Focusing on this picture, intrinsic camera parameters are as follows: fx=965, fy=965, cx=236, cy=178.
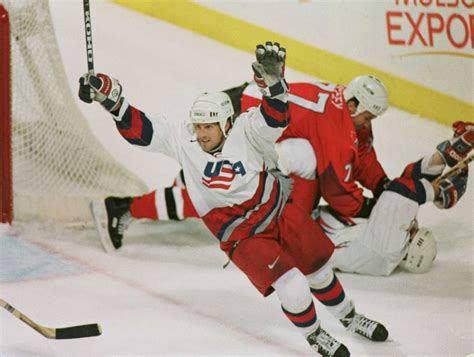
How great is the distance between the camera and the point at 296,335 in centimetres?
277

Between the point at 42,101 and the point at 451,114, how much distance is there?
1751 mm

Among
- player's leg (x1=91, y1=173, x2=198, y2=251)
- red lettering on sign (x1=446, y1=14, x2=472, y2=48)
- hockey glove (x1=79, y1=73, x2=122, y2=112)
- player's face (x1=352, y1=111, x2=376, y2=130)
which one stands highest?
red lettering on sign (x1=446, y1=14, x2=472, y2=48)

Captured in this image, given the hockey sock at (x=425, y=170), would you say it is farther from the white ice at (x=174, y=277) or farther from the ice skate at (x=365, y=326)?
the ice skate at (x=365, y=326)

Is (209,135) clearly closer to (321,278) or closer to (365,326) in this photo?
(321,278)

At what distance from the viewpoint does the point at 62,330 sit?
2578 mm

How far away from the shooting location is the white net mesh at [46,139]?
3.51 m

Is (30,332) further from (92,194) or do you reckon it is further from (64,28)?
(64,28)

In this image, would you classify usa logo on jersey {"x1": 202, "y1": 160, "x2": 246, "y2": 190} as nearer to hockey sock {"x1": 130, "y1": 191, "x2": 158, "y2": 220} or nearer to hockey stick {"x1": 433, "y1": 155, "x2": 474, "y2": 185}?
hockey sock {"x1": 130, "y1": 191, "x2": 158, "y2": 220}

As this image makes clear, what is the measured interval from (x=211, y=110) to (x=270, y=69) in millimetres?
236

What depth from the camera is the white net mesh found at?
351 centimetres

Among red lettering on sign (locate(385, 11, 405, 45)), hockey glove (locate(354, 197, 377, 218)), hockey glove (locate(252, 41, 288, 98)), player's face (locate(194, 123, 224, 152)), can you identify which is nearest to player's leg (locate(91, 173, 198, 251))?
hockey glove (locate(354, 197, 377, 218))

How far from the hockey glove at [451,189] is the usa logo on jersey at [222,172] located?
111 centimetres

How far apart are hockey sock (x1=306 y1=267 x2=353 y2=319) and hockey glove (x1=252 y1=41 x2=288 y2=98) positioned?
569 mm

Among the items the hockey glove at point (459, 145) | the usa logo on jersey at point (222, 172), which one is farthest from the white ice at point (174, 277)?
the usa logo on jersey at point (222, 172)
